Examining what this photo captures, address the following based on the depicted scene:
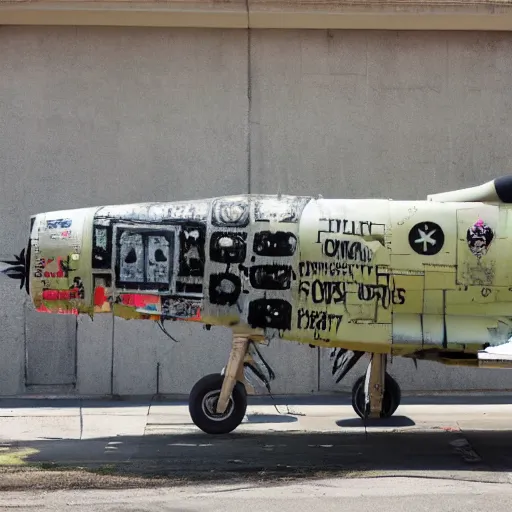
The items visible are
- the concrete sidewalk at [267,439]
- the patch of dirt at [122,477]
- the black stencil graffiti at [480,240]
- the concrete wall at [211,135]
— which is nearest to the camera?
the patch of dirt at [122,477]

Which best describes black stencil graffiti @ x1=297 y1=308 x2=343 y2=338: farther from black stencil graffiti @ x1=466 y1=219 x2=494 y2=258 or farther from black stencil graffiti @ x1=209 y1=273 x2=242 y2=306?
black stencil graffiti @ x1=466 y1=219 x2=494 y2=258

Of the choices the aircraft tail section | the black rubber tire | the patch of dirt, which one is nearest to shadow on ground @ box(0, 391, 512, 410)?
the black rubber tire

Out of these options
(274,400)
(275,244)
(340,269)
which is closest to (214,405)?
(275,244)

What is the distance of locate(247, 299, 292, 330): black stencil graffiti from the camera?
381 inches

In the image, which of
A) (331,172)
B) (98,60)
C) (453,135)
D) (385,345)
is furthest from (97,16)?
(385,345)

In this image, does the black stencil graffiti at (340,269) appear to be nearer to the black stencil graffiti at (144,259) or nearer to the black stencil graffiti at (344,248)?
the black stencil graffiti at (344,248)

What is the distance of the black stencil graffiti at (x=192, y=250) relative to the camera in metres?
9.75

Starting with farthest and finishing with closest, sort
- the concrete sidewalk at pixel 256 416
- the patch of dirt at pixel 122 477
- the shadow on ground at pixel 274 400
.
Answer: the shadow on ground at pixel 274 400 < the concrete sidewalk at pixel 256 416 < the patch of dirt at pixel 122 477

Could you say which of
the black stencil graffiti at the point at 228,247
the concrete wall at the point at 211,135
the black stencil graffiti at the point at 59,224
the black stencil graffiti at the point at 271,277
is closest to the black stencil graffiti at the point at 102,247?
the black stencil graffiti at the point at 59,224

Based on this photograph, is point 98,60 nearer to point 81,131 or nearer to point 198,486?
point 81,131

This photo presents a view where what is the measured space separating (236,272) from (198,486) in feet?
7.39

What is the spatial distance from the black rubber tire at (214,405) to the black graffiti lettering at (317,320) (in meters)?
0.93

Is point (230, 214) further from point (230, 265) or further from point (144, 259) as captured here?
point (144, 259)

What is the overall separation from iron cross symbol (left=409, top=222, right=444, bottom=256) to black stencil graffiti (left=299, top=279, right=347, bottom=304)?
0.72 meters
